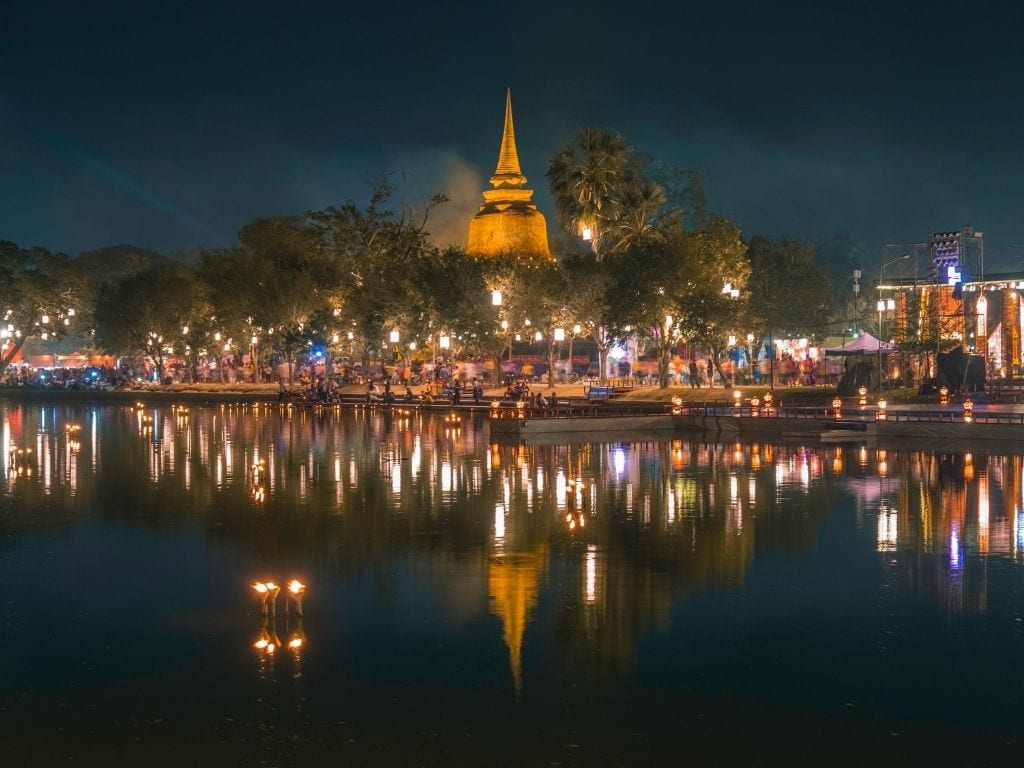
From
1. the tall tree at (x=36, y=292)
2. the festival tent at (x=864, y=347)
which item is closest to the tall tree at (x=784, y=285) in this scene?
the festival tent at (x=864, y=347)

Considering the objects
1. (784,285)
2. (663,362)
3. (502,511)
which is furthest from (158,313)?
(502,511)

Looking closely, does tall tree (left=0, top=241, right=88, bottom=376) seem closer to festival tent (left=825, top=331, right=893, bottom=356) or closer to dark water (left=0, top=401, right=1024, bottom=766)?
festival tent (left=825, top=331, right=893, bottom=356)

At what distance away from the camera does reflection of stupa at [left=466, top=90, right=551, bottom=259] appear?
114312mm

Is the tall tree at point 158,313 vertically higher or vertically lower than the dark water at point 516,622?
higher

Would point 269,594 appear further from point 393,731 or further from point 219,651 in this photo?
point 393,731

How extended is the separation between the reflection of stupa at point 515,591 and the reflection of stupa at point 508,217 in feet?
293

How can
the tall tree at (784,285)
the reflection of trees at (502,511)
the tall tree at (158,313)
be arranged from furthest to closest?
the tall tree at (784,285), the tall tree at (158,313), the reflection of trees at (502,511)

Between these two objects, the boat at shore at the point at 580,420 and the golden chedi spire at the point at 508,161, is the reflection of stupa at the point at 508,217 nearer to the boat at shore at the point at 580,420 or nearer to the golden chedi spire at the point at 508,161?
the golden chedi spire at the point at 508,161

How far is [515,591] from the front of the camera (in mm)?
19125

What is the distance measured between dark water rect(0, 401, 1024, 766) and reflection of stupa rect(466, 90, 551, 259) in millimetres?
81794

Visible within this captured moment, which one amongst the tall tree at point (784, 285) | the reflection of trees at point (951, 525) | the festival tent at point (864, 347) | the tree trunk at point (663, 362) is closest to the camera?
the reflection of trees at point (951, 525)

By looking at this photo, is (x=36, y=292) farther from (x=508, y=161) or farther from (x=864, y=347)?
(x=864, y=347)

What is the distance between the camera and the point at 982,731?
12922 millimetres

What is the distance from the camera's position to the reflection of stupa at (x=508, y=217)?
114 m
